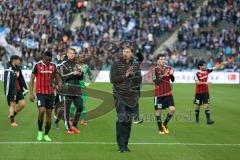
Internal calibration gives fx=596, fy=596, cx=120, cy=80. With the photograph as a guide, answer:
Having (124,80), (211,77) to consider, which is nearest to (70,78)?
(124,80)

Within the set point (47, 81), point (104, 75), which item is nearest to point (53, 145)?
point (47, 81)

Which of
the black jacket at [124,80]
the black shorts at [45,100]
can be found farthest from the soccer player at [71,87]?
the black jacket at [124,80]

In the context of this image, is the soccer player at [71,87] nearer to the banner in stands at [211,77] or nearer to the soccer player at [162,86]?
the soccer player at [162,86]

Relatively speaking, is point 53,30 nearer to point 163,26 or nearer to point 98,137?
point 163,26

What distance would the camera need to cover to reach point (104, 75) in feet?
142

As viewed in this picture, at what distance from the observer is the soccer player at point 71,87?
53.2 feet

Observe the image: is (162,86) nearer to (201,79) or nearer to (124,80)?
(201,79)

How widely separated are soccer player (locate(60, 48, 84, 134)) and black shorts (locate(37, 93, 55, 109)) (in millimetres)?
1531

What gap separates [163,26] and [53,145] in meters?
36.9

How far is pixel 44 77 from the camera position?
14.7 m

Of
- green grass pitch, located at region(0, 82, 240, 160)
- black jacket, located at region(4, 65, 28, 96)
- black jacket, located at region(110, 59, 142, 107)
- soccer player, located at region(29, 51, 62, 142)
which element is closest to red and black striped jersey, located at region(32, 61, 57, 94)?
soccer player, located at region(29, 51, 62, 142)

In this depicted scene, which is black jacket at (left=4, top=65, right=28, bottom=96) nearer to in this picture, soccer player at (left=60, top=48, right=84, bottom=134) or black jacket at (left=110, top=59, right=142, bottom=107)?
soccer player at (left=60, top=48, right=84, bottom=134)

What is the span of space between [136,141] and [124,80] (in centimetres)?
A: 258

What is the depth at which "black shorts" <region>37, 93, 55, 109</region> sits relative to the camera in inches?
572
